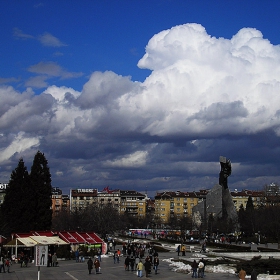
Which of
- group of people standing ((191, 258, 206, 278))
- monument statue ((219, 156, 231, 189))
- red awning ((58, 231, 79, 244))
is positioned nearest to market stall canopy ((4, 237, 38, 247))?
red awning ((58, 231, 79, 244))

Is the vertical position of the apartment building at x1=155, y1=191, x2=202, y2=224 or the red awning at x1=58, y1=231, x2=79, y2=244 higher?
the apartment building at x1=155, y1=191, x2=202, y2=224

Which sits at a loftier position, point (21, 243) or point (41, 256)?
point (41, 256)

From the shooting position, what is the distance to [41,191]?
6631cm

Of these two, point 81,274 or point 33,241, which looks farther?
point 33,241

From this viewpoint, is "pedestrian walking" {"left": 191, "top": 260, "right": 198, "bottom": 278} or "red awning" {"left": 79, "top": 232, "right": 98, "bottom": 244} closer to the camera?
"pedestrian walking" {"left": 191, "top": 260, "right": 198, "bottom": 278}

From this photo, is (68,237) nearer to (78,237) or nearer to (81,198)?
(78,237)

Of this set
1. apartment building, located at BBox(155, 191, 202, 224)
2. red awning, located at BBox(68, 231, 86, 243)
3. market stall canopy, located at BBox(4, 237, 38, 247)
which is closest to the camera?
market stall canopy, located at BBox(4, 237, 38, 247)

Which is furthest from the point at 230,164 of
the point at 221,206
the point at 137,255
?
the point at 137,255

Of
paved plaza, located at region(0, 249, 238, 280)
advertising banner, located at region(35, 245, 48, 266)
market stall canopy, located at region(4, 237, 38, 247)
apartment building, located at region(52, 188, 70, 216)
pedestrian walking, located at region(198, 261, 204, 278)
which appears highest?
apartment building, located at region(52, 188, 70, 216)

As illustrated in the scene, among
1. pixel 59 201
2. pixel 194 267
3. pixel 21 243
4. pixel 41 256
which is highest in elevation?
pixel 59 201

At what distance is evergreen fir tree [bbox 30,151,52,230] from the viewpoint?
65125 mm

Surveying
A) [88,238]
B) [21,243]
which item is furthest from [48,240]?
[88,238]

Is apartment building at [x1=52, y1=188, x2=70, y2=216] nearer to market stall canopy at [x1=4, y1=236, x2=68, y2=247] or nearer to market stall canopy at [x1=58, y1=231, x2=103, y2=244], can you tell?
market stall canopy at [x1=58, y1=231, x2=103, y2=244]

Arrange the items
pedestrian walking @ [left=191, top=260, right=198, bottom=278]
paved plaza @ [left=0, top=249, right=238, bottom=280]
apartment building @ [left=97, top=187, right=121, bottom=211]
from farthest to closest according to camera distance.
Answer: apartment building @ [left=97, top=187, right=121, bottom=211]
paved plaza @ [left=0, top=249, right=238, bottom=280]
pedestrian walking @ [left=191, top=260, right=198, bottom=278]
